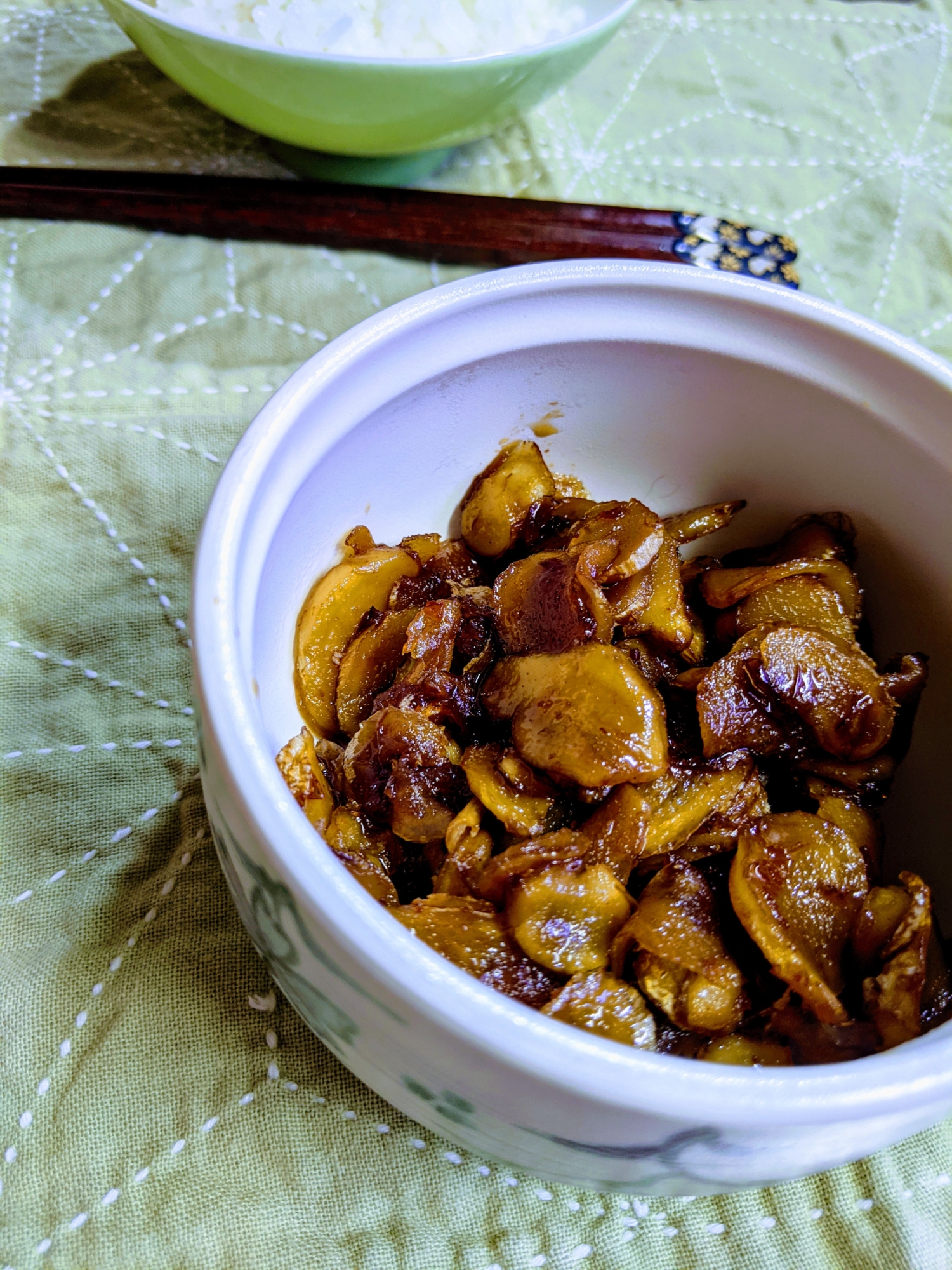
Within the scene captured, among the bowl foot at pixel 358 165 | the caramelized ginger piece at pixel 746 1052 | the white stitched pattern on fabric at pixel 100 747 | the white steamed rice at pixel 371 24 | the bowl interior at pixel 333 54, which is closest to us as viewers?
the caramelized ginger piece at pixel 746 1052

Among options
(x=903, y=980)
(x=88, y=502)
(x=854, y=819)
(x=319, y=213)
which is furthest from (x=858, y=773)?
(x=319, y=213)

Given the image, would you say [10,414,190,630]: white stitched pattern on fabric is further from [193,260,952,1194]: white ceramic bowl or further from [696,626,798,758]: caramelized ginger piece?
[696,626,798,758]: caramelized ginger piece

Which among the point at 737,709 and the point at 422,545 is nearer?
the point at 737,709

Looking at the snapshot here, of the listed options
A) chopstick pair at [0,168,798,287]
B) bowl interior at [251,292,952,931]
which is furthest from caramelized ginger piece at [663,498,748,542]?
chopstick pair at [0,168,798,287]

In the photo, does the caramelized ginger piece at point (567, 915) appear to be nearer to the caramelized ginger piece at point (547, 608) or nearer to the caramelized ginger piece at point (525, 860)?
the caramelized ginger piece at point (525, 860)

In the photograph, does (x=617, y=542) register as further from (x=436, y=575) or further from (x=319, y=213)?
(x=319, y=213)

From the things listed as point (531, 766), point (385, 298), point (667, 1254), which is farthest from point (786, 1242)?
point (385, 298)

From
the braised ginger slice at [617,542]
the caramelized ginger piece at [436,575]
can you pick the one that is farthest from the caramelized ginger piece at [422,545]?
the braised ginger slice at [617,542]
